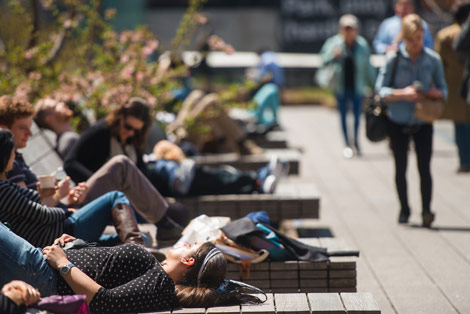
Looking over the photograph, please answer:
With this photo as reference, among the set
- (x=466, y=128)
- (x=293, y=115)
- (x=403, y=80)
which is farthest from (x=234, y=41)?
(x=403, y=80)

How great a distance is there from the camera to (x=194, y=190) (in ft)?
24.2

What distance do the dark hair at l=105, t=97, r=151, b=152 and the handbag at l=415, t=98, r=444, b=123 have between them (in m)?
2.34

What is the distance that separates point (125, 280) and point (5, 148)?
967 millimetres

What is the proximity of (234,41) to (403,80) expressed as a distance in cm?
2021

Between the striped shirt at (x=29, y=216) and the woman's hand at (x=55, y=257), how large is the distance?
476 mm

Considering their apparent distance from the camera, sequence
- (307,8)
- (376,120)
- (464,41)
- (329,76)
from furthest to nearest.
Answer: (307,8) < (329,76) < (464,41) < (376,120)

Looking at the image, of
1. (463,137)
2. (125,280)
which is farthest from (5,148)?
(463,137)

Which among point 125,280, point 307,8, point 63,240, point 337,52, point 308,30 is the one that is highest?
point 63,240

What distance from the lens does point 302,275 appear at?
5137 mm

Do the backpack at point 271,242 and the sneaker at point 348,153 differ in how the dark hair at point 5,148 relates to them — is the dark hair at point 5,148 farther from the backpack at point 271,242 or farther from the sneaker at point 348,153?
the sneaker at point 348,153

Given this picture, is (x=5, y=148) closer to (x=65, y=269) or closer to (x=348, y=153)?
(x=65, y=269)

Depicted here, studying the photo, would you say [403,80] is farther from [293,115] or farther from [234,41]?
[234,41]

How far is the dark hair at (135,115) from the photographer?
256 inches

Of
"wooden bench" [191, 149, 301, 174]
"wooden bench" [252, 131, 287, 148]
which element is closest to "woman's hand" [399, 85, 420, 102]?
"wooden bench" [191, 149, 301, 174]
